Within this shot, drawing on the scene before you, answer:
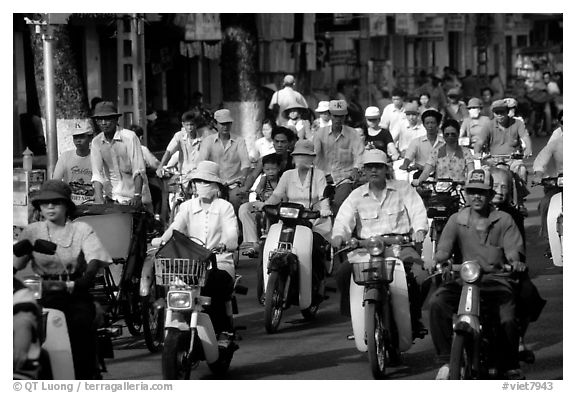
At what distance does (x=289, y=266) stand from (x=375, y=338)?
227 cm

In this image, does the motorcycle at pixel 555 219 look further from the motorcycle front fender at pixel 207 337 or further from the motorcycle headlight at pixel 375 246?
the motorcycle front fender at pixel 207 337

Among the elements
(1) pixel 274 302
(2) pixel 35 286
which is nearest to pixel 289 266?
(1) pixel 274 302

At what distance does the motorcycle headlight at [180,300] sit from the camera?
9.47 m

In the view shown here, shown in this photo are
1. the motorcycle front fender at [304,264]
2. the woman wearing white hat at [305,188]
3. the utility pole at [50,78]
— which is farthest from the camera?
the utility pole at [50,78]

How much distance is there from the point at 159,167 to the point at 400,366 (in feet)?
23.6

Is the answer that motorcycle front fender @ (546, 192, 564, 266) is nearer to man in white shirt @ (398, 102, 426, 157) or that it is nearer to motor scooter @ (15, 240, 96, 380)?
man in white shirt @ (398, 102, 426, 157)

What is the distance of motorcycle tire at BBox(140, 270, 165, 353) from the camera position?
1102cm

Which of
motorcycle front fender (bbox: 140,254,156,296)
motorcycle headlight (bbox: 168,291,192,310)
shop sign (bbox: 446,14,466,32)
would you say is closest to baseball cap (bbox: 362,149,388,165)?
motorcycle front fender (bbox: 140,254,156,296)

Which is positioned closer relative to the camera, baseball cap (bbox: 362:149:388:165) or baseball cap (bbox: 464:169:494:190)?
baseball cap (bbox: 464:169:494:190)

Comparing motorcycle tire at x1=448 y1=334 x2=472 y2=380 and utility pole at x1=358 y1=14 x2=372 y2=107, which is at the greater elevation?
utility pole at x1=358 y1=14 x2=372 y2=107

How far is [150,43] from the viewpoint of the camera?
28109 millimetres

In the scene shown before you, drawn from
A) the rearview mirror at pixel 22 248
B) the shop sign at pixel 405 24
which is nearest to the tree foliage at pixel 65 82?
the rearview mirror at pixel 22 248

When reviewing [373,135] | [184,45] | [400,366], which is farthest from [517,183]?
[184,45]

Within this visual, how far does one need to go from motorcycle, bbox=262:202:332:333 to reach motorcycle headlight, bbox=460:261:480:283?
111 inches
